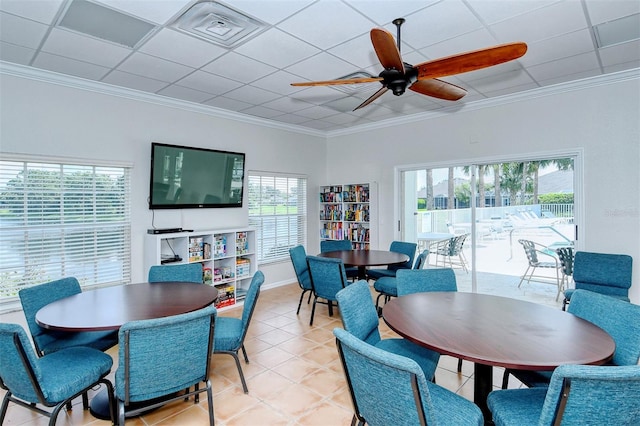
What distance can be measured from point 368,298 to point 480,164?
11.7 ft

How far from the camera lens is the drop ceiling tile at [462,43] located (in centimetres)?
301

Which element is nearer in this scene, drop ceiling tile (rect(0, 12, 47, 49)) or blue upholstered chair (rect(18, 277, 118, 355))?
blue upholstered chair (rect(18, 277, 118, 355))

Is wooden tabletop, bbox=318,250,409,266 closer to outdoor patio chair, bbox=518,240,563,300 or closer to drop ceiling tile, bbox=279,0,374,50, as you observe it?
outdoor patio chair, bbox=518,240,563,300

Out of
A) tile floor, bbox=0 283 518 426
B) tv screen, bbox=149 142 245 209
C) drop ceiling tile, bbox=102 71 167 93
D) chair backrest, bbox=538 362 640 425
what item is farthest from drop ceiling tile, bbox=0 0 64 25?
chair backrest, bbox=538 362 640 425

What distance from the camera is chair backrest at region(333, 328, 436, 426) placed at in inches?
52.6

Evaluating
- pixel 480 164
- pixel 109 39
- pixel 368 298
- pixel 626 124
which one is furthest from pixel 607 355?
pixel 109 39

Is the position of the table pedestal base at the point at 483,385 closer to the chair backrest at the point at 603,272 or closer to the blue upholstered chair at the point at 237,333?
the blue upholstered chair at the point at 237,333

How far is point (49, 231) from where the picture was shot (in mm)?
3697

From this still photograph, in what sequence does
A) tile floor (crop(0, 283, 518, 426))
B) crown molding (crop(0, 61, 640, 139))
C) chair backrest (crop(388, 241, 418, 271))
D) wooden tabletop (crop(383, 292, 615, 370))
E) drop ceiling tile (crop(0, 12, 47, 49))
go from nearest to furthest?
wooden tabletop (crop(383, 292, 615, 370)) → tile floor (crop(0, 283, 518, 426)) → drop ceiling tile (crop(0, 12, 47, 49)) → crown molding (crop(0, 61, 640, 139)) → chair backrest (crop(388, 241, 418, 271))

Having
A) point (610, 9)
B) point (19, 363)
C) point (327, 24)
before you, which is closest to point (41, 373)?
point (19, 363)

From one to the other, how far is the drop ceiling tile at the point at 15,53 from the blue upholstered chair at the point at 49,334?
86.6 inches

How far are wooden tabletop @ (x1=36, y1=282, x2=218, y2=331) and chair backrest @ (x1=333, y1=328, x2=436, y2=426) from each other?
1408mm

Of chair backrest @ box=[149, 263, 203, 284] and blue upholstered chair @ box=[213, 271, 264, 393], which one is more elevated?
chair backrest @ box=[149, 263, 203, 284]

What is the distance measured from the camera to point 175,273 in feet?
11.5
